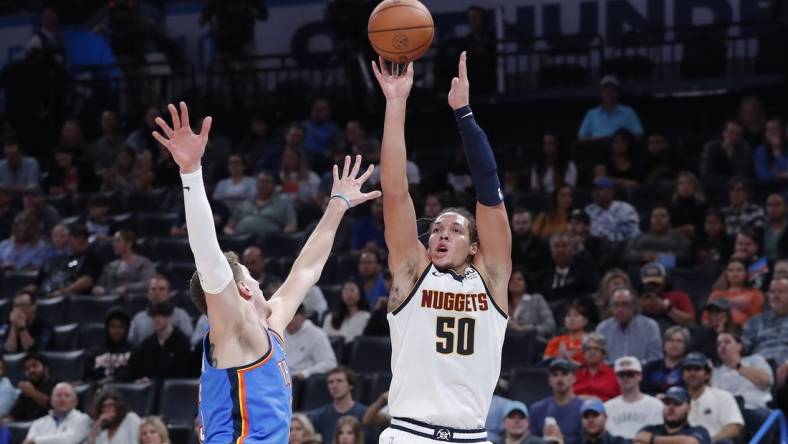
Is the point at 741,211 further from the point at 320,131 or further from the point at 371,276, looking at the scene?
the point at 320,131

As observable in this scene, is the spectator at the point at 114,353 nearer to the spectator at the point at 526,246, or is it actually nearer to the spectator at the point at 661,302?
the spectator at the point at 526,246

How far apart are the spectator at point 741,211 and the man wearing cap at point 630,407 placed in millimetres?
2861

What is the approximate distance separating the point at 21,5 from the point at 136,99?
3.35 metres

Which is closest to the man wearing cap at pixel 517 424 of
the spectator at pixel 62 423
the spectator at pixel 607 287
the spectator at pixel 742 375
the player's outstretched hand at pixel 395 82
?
the spectator at pixel 742 375

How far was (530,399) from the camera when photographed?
1149 cm

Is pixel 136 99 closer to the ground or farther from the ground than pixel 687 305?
farther from the ground

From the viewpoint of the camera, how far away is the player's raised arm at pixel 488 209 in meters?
6.48

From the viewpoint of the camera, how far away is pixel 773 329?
37.6 ft

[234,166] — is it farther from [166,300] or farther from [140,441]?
[140,441]

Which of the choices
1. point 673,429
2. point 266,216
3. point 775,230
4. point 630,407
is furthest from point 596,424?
point 266,216

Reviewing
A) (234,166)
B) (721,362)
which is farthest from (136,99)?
(721,362)

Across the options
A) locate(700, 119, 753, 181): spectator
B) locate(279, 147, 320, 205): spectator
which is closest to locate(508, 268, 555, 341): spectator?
locate(700, 119, 753, 181): spectator

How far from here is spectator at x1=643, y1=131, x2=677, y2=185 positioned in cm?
1474

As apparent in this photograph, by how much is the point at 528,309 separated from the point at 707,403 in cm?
237
